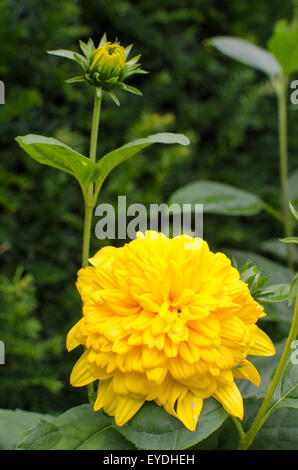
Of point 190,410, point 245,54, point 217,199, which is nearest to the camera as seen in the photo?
point 190,410

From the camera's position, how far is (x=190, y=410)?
340 millimetres

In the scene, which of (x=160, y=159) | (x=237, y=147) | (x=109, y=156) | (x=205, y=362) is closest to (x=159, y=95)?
(x=160, y=159)

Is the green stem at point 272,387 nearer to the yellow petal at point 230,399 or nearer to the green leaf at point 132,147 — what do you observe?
the yellow petal at point 230,399

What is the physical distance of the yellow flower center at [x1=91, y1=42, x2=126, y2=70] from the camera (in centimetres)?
38

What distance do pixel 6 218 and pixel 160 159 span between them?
0.32 meters

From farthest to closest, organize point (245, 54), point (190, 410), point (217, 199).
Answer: point (245, 54) → point (217, 199) → point (190, 410)

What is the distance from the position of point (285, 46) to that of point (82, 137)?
0.40 meters

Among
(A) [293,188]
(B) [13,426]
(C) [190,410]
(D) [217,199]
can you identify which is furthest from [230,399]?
(A) [293,188]

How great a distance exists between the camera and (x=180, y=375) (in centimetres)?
33

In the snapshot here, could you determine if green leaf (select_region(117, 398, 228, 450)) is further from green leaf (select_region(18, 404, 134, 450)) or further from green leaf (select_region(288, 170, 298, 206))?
green leaf (select_region(288, 170, 298, 206))

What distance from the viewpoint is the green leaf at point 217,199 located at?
2.35 feet

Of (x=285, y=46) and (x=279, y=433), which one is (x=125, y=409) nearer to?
(x=279, y=433)

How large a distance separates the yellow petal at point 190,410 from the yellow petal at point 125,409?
3cm

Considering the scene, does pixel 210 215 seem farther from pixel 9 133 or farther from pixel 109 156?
pixel 109 156
